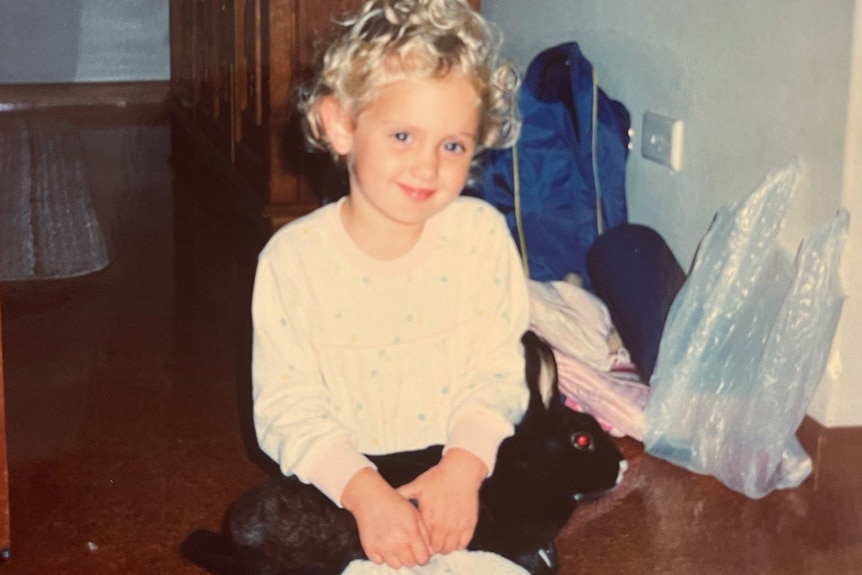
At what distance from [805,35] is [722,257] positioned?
329 mm

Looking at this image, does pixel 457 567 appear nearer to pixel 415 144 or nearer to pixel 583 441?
pixel 583 441

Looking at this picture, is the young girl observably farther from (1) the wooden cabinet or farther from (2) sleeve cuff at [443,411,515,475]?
(1) the wooden cabinet

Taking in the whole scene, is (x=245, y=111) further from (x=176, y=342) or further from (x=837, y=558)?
(x=837, y=558)

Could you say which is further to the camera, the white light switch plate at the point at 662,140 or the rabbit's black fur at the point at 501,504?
the white light switch plate at the point at 662,140

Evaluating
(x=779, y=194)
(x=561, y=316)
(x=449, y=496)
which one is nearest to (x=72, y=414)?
(x=561, y=316)

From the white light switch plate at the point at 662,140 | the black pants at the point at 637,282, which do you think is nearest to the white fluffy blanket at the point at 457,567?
the black pants at the point at 637,282

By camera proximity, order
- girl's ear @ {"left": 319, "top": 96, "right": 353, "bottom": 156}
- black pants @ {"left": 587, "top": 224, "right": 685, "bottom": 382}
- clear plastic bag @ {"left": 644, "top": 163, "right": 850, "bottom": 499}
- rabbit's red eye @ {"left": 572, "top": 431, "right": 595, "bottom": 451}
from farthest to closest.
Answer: black pants @ {"left": 587, "top": 224, "right": 685, "bottom": 382} → clear plastic bag @ {"left": 644, "top": 163, "right": 850, "bottom": 499} → rabbit's red eye @ {"left": 572, "top": 431, "right": 595, "bottom": 451} → girl's ear @ {"left": 319, "top": 96, "right": 353, "bottom": 156}

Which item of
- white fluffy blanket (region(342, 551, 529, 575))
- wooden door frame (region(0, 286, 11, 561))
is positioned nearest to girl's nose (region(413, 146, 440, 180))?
white fluffy blanket (region(342, 551, 529, 575))

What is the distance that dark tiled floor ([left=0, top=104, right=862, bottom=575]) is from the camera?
1330 millimetres

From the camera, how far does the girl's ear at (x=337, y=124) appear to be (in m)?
1.09

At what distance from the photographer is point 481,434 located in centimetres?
106

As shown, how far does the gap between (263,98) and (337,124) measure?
1.42m

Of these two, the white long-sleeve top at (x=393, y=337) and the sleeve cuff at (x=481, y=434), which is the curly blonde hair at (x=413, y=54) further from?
the sleeve cuff at (x=481, y=434)

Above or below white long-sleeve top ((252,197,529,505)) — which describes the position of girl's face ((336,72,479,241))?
above
